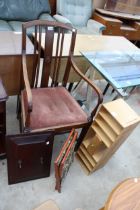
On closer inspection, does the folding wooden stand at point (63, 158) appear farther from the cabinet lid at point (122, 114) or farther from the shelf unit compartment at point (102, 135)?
the cabinet lid at point (122, 114)

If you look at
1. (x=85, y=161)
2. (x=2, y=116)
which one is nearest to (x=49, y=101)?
(x=2, y=116)

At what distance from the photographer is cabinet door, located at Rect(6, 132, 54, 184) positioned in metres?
1.24

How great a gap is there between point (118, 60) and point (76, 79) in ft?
1.48

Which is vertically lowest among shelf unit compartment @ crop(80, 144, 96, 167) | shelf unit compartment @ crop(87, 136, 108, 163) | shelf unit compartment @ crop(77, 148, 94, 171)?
shelf unit compartment @ crop(77, 148, 94, 171)

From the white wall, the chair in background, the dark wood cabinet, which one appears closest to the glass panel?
the dark wood cabinet

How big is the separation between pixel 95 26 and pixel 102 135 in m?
2.27

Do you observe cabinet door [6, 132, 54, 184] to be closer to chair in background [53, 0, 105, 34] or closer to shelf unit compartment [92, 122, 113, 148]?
shelf unit compartment [92, 122, 113, 148]

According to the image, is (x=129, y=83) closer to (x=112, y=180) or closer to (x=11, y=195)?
(x=112, y=180)

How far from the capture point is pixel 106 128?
141 centimetres

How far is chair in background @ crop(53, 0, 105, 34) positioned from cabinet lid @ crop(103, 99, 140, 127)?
2.00 meters

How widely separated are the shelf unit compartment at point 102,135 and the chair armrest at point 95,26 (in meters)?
2.09

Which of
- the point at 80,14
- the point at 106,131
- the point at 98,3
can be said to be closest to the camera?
the point at 106,131

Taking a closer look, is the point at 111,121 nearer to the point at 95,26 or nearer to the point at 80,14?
the point at 95,26

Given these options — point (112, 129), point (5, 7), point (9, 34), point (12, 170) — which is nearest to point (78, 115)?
point (112, 129)
